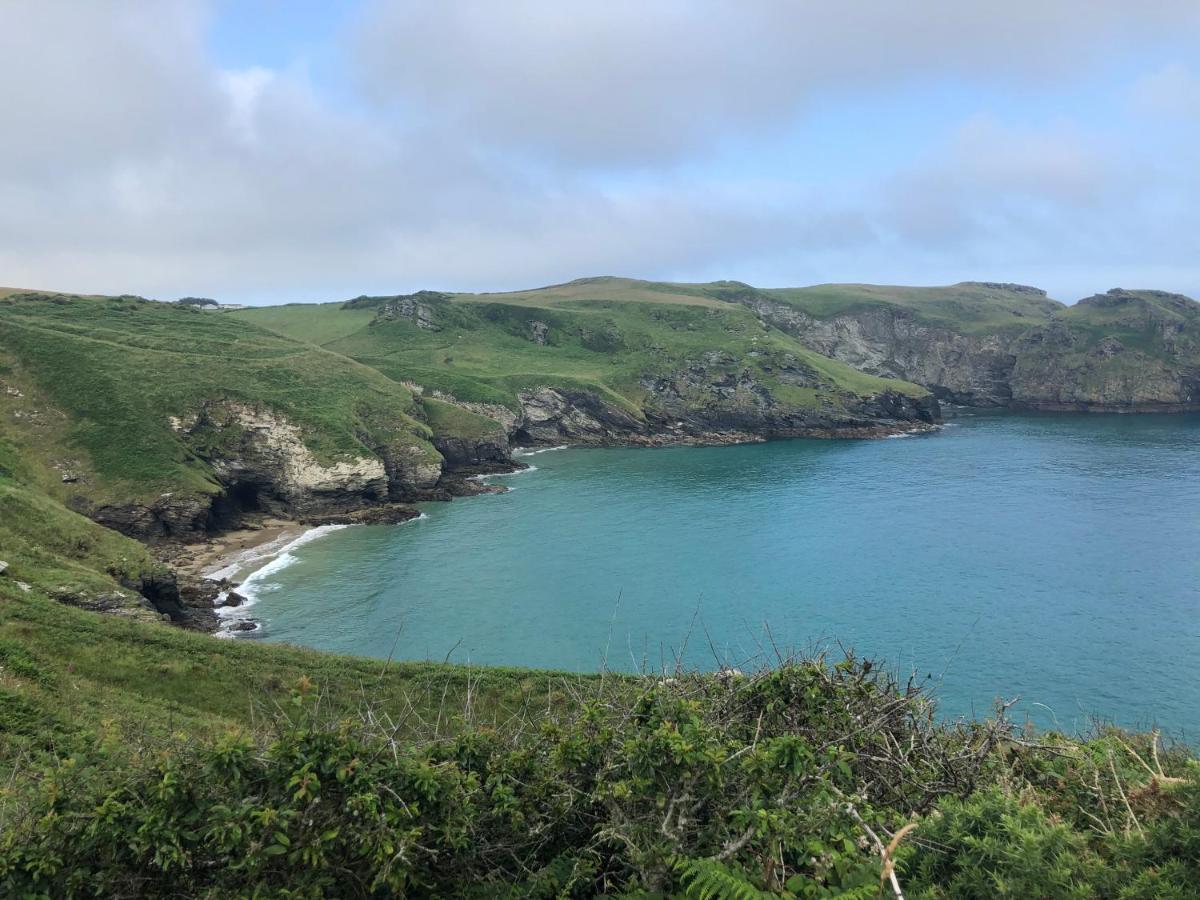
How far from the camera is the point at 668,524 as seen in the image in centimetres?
6525

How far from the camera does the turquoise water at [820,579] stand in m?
36.6

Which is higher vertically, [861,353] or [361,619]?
[861,353]

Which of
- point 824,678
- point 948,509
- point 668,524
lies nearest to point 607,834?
point 824,678

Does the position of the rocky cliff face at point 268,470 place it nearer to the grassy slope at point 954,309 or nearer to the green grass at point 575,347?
the green grass at point 575,347

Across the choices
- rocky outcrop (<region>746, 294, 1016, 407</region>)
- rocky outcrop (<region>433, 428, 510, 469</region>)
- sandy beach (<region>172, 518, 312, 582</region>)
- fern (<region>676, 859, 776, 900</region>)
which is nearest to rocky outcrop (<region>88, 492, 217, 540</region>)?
sandy beach (<region>172, 518, 312, 582</region>)

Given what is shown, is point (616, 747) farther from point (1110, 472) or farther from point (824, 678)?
point (1110, 472)

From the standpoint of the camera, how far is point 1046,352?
150 m

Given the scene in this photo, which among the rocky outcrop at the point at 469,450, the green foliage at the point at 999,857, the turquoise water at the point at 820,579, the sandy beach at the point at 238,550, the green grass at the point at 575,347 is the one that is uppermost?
the green grass at the point at 575,347

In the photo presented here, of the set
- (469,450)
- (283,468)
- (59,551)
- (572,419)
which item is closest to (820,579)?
(59,551)

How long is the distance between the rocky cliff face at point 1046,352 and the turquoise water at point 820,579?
62283 mm

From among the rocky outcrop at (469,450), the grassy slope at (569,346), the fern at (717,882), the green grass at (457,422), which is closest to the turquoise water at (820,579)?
the rocky outcrop at (469,450)

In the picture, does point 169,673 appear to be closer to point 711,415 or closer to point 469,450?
point 469,450

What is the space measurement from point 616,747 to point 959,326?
194623mm

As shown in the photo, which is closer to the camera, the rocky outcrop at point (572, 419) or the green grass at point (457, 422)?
the green grass at point (457, 422)
